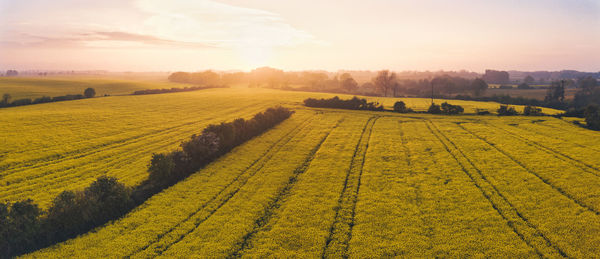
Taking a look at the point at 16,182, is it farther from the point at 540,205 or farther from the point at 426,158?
the point at 540,205

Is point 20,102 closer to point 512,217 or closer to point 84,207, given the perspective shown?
point 84,207

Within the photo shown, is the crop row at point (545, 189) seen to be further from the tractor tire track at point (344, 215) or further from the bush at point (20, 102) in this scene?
the bush at point (20, 102)

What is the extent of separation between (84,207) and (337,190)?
1997cm

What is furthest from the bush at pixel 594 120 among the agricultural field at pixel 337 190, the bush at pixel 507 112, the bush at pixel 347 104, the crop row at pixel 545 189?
the bush at pixel 347 104

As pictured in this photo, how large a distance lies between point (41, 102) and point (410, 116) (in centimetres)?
10174

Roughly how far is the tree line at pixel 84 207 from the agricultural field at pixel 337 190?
1.29m

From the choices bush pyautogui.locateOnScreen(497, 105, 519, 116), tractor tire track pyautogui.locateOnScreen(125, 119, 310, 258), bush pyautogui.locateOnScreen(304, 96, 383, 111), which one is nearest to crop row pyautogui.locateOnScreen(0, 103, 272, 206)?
tractor tire track pyautogui.locateOnScreen(125, 119, 310, 258)

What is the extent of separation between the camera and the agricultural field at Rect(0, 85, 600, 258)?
17.8m

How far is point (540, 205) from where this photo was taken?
74.1 feet

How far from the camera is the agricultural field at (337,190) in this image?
1780 centimetres

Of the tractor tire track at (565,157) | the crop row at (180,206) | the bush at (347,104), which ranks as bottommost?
the crop row at (180,206)

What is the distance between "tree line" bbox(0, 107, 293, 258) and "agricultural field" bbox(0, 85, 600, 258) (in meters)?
1.29

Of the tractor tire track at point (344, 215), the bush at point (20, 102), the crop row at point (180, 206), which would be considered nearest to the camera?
the tractor tire track at point (344, 215)

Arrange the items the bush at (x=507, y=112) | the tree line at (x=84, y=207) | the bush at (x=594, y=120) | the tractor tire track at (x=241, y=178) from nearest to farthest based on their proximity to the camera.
Answer: the tree line at (x=84, y=207)
the tractor tire track at (x=241, y=178)
the bush at (x=594, y=120)
the bush at (x=507, y=112)
